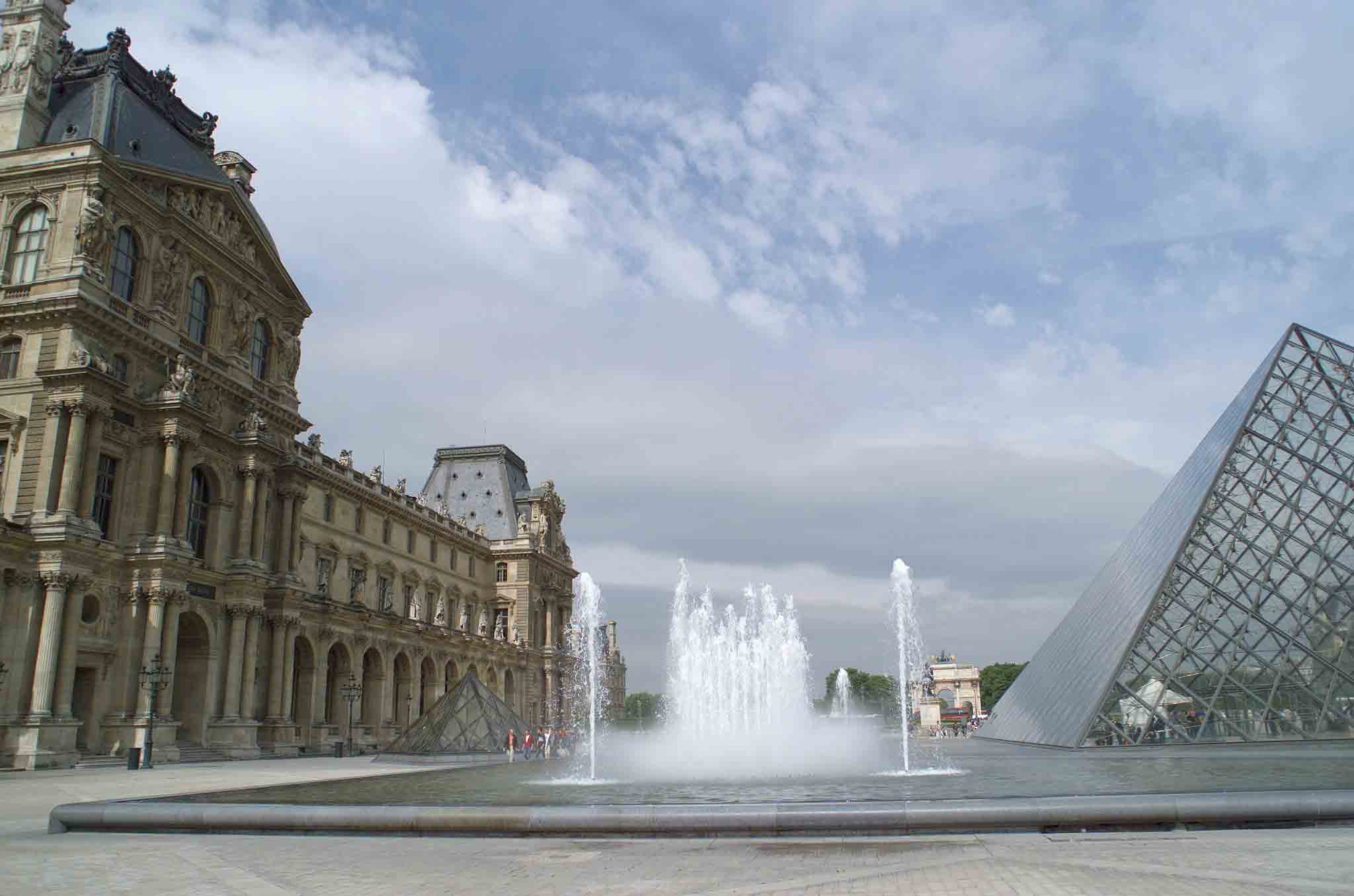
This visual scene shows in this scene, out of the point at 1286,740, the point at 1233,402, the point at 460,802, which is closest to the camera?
the point at 460,802

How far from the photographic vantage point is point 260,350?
4128cm

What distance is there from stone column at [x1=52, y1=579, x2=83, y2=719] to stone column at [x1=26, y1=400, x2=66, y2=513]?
246 cm

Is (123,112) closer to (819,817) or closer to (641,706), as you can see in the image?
(819,817)

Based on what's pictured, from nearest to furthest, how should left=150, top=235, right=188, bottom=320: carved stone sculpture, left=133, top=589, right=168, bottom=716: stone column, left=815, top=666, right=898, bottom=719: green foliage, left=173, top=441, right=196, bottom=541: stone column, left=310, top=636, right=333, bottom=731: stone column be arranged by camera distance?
left=133, top=589, right=168, bottom=716: stone column, left=173, top=441, right=196, bottom=541: stone column, left=150, top=235, right=188, bottom=320: carved stone sculpture, left=310, top=636, right=333, bottom=731: stone column, left=815, top=666, right=898, bottom=719: green foliage

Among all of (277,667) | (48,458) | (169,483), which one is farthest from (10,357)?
(277,667)

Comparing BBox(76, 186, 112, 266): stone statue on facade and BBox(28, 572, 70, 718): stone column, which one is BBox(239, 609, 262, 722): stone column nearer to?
BBox(28, 572, 70, 718): stone column

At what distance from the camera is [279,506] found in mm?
41500

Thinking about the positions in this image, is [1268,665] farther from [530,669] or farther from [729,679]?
[530,669]

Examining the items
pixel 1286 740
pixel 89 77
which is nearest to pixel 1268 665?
pixel 1286 740

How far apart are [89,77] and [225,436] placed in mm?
13226

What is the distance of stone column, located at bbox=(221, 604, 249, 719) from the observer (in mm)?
35344

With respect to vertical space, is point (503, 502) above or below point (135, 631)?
above

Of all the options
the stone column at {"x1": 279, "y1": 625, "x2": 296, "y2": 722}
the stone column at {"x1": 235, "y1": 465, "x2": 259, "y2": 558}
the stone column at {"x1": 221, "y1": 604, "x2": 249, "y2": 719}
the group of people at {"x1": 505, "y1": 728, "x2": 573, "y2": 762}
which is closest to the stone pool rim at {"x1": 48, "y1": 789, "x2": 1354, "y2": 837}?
the group of people at {"x1": 505, "y1": 728, "x2": 573, "y2": 762}

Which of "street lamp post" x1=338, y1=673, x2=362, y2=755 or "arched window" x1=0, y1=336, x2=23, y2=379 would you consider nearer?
"arched window" x1=0, y1=336, x2=23, y2=379
